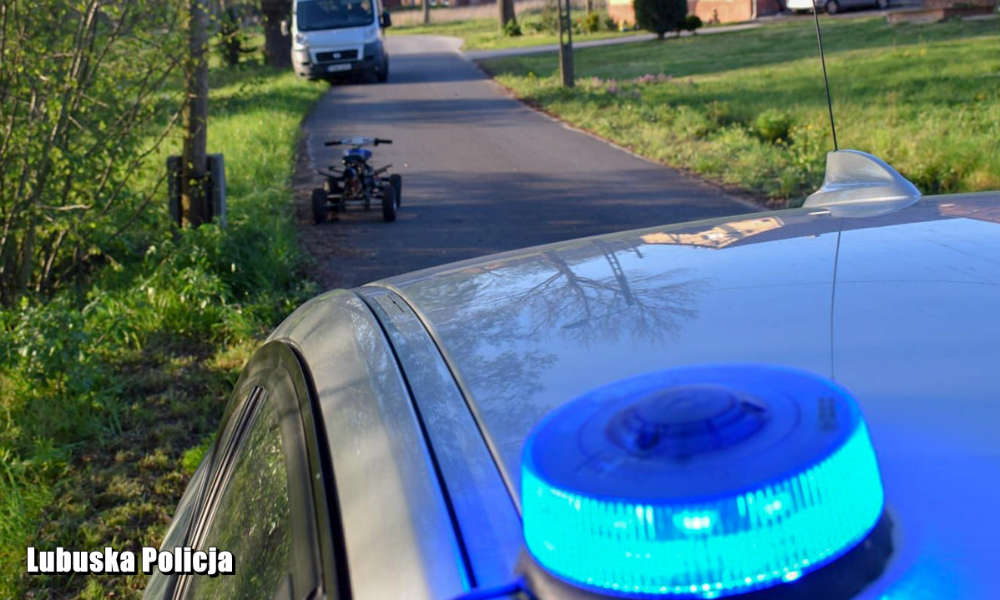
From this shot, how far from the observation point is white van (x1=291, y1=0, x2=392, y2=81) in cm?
2456

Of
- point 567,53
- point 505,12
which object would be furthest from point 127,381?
point 505,12

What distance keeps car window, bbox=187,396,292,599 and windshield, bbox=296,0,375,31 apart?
23.9 m

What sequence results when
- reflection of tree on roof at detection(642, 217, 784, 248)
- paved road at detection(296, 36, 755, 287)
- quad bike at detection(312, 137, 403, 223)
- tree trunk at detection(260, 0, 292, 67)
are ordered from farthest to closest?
tree trunk at detection(260, 0, 292, 67), quad bike at detection(312, 137, 403, 223), paved road at detection(296, 36, 755, 287), reflection of tree on roof at detection(642, 217, 784, 248)

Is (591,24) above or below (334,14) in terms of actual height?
below

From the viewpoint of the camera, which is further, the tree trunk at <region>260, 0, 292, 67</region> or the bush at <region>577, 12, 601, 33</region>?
the bush at <region>577, 12, 601, 33</region>

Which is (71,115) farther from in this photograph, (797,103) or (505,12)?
(505,12)

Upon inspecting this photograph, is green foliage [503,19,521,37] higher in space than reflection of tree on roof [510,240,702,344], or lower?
higher

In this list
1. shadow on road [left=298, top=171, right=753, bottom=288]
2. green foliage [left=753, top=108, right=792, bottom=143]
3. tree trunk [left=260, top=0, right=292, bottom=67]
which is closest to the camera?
shadow on road [left=298, top=171, right=753, bottom=288]

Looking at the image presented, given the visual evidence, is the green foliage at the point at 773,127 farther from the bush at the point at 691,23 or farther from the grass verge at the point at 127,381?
the bush at the point at 691,23

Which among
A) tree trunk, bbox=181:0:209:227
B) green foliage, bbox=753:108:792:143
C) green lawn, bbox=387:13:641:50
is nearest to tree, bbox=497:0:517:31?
green lawn, bbox=387:13:641:50

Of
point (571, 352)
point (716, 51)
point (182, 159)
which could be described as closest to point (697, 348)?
point (571, 352)

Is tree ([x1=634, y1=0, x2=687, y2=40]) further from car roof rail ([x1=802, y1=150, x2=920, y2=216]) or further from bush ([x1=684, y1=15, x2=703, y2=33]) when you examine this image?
car roof rail ([x1=802, y1=150, x2=920, y2=216])

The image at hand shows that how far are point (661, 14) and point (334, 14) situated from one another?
13.1m

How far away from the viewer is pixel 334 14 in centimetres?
2516
